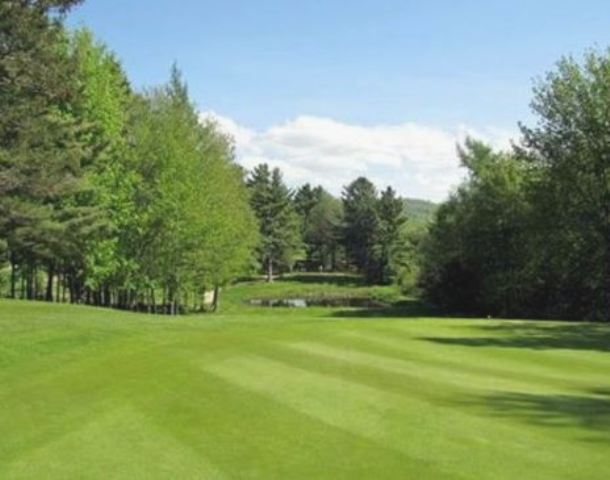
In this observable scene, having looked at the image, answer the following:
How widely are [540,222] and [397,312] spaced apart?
21.3m

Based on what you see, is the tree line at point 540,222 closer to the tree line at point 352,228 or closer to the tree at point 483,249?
the tree at point 483,249

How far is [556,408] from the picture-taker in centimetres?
1137

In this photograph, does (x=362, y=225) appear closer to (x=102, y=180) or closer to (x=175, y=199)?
(x=175, y=199)

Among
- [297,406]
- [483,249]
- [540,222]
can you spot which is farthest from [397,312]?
[297,406]

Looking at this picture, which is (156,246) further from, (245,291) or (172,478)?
(245,291)

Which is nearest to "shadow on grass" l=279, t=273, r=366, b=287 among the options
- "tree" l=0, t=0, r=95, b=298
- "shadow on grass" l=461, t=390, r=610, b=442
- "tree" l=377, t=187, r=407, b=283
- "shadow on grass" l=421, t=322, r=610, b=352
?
"tree" l=377, t=187, r=407, b=283

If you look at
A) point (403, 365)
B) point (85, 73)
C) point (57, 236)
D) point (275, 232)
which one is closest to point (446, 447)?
point (403, 365)

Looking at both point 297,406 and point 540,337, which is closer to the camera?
point 297,406

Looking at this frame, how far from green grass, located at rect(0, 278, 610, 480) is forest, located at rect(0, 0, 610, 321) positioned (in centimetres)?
1440

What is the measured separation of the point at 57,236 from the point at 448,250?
111 ft

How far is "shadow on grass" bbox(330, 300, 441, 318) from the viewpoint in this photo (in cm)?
5541

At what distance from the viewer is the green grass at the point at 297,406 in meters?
8.41

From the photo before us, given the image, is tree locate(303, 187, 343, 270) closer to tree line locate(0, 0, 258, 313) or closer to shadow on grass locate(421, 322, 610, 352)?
tree line locate(0, 0, 258, 313)

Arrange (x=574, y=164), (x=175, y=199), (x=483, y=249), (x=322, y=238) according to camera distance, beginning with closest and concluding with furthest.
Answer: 1. (x=574, y=164)
2. (x=175, y=199)
3. (x=483, y=249)
4. (x=322, y=238)
